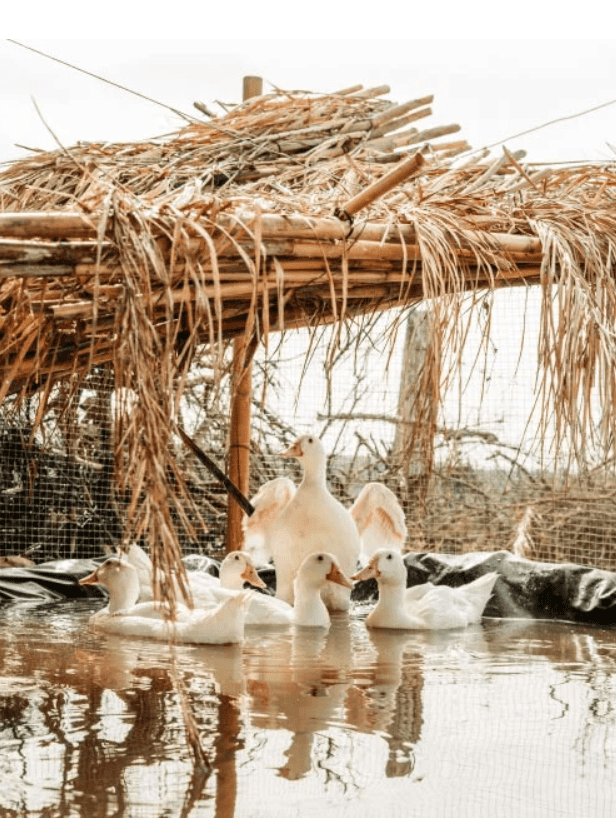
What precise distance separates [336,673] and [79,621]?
2.36m

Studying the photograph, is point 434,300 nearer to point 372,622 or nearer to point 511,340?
point 372,622

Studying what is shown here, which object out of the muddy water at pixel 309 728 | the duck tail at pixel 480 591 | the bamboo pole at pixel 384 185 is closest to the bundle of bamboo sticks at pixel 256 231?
the bamboo pole at pixel 384 185

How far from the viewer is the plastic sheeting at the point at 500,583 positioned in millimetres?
8156

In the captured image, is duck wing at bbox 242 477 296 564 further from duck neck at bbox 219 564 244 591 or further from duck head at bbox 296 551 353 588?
duck head at bbox 296 551 353 588

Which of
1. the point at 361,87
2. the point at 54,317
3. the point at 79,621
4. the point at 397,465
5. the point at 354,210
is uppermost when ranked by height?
the point at 361,87

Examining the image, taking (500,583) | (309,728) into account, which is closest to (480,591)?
(500,583)

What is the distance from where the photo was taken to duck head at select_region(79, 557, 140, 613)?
Result: 7.13 metres

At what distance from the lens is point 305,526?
27.4 feet

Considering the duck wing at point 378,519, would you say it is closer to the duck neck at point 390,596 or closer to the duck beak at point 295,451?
the duck beak at point 295,451

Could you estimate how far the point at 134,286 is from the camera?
374 centimetres

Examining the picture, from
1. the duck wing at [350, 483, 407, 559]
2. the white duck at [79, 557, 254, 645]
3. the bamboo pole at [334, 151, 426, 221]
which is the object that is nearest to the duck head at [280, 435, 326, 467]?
the duck wing at [350, 483, 407, 559]

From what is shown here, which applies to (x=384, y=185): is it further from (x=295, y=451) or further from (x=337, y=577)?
(x=295, y=451)

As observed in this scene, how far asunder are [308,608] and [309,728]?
3.04 metres

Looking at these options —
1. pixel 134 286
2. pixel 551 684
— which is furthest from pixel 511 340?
pixel 134 286
